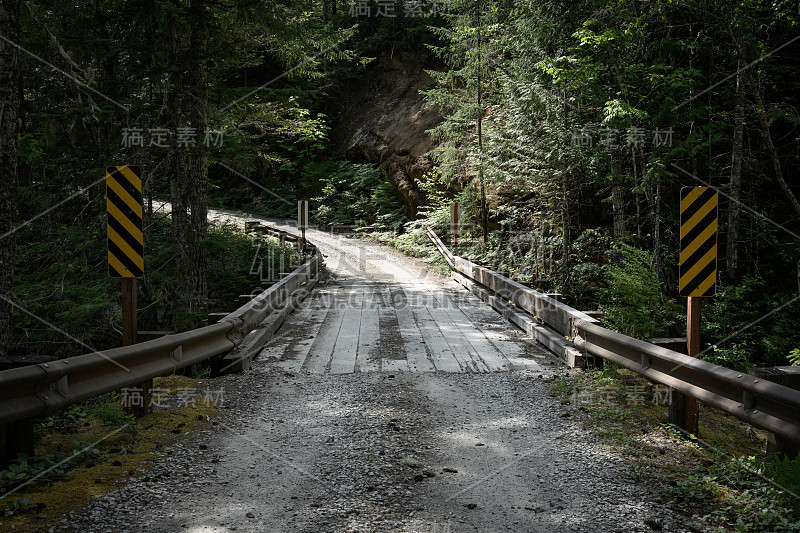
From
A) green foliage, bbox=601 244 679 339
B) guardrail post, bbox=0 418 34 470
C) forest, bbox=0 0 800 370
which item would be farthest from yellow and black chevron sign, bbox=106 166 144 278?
green foliage, bbox=601 244 679 339

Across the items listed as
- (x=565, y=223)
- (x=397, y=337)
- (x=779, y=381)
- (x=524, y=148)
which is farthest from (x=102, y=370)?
(x=565, y=223)

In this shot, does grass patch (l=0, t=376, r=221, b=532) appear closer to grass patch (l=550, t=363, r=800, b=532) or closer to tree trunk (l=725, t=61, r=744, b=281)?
grass patch (l=550, t=363, r=800, b=532)

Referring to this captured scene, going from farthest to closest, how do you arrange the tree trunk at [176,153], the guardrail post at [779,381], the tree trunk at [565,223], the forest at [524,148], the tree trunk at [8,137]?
the tree trunk at [565,223], the tree trunk at [176,153], the forest at [524,148], the tree trunk at [8,137], the guardrail post at [779,381]

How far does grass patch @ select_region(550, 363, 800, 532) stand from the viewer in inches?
120

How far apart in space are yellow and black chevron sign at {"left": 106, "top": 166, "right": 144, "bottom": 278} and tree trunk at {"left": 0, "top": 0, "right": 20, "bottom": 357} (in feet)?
8.58

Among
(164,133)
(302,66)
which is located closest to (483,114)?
(302,66)

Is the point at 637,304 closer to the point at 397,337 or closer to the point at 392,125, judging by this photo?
the point at 397,337

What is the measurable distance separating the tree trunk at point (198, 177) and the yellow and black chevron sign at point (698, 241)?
351 inches

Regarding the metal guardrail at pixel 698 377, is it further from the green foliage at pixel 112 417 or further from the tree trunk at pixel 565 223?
the tree trunk at pixel 565 223

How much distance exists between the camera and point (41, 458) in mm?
3664

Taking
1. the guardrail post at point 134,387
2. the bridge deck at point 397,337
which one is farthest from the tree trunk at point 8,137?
the bridge deck at point 397,337

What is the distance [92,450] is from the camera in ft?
12.9

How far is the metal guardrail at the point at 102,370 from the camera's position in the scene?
10.7 ft

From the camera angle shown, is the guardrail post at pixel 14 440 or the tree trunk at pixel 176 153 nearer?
the guardrail post at pixel 14 440
